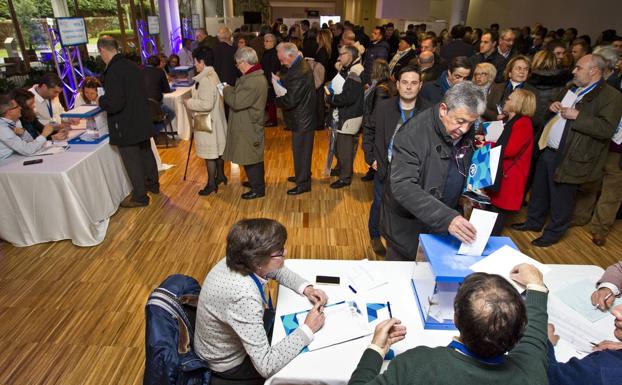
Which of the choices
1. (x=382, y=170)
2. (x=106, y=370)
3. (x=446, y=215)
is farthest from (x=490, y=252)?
(x=106, y=370)

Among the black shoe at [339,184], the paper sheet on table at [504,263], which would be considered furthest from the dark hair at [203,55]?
the paper sheet on table at [504,263]

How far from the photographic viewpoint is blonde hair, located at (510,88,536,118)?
10.1ft

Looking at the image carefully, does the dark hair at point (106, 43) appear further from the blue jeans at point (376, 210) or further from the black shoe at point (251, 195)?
the blue jeans at point (376, 210)

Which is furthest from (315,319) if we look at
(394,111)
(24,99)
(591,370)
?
(24,99)

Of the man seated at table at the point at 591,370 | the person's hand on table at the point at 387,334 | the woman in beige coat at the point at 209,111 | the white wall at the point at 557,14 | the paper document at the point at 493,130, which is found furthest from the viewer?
the white wall at the point at 557,14

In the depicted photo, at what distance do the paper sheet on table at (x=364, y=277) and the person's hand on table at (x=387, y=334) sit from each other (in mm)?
376

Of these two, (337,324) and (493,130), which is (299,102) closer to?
(493,130)

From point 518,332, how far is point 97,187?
12.5 feet

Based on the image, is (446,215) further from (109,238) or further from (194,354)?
(109,238)

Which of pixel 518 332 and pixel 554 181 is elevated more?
pixel 518 332

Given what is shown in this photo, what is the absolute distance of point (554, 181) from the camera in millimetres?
3479

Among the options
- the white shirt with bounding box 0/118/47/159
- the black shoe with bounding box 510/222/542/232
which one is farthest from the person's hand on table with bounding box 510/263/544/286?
the white shirt with bounding box 0/118/47/159

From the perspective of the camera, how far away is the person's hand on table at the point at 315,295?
1.76 metres

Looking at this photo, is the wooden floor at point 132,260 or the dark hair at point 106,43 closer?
the wooden floor at point 132,260
